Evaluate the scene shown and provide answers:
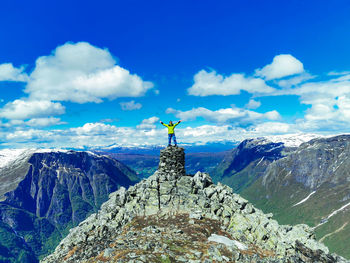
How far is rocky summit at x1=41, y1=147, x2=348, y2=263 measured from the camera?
34.7 metres

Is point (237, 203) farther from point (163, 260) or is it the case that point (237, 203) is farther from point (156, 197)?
point (163, 260)

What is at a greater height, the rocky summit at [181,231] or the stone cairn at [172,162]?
the stone cairn at [172,162]

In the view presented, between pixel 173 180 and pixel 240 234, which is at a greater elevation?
pixel 173 180

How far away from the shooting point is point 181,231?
40.5m

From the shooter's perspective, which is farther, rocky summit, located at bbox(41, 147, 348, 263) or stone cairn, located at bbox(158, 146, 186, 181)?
stone cairn, located at bbox(158, 146, 186, 181)

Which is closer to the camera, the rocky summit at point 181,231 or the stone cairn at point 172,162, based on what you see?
the rocky summit at point 181,231

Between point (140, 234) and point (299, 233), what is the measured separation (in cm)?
3151

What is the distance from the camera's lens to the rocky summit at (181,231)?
114ft

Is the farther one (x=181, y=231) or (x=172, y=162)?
(x=172, y=162)

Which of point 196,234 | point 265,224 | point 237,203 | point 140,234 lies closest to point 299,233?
point 265,224

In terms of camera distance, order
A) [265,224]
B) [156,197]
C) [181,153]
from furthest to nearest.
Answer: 1. [181,153]
2. [156,197]
3. [265,224]

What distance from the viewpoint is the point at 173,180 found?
5806cm

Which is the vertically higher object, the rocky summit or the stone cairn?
the stone cairn

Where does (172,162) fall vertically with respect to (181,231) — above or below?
above
